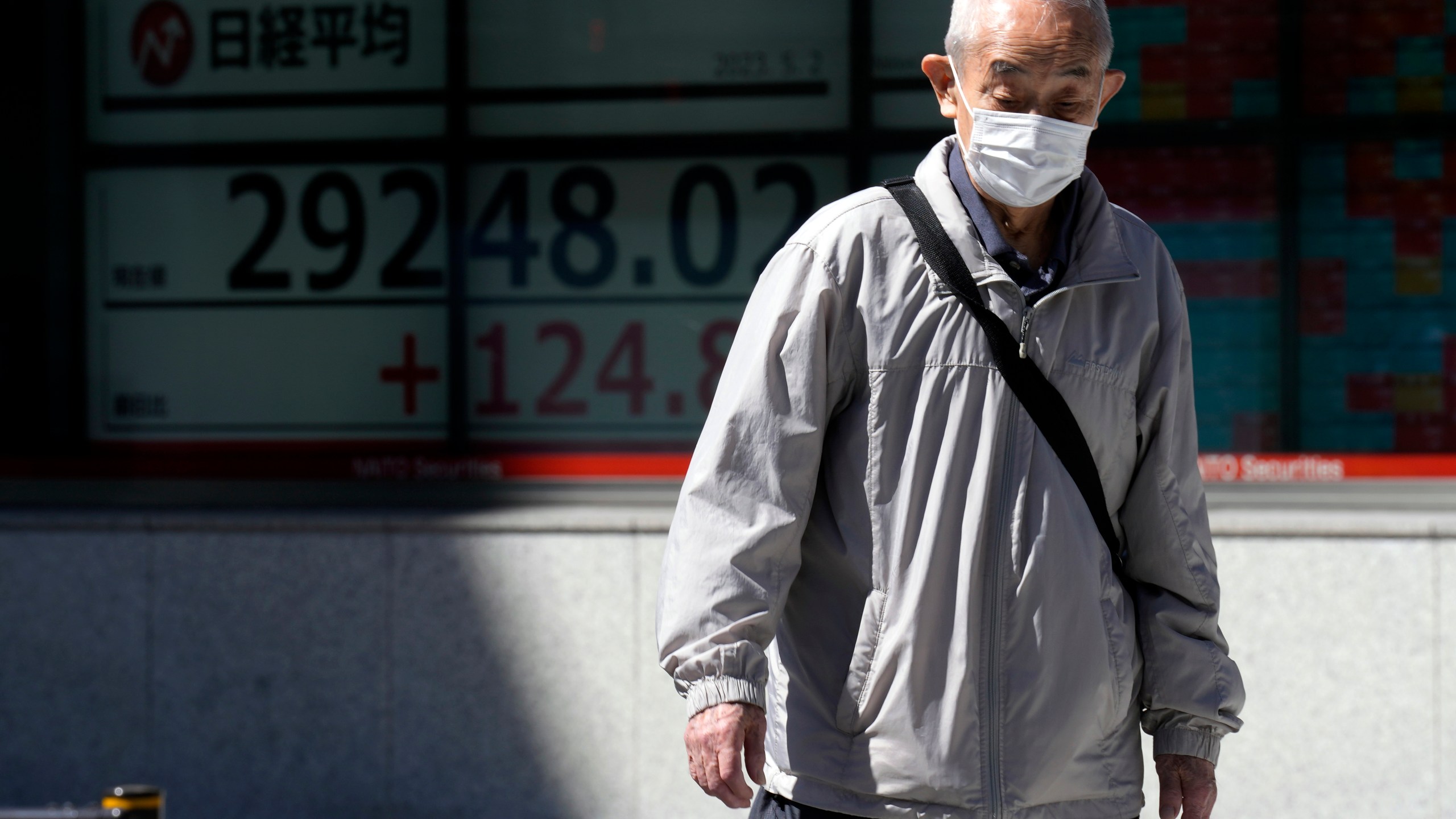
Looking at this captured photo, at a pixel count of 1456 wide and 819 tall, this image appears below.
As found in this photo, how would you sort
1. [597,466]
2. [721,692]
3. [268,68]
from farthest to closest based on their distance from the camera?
[268,68]
[597,466]
[721,692]

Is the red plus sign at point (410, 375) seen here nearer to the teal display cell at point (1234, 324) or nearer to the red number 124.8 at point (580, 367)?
the red number 124.8 at point (580, 367)

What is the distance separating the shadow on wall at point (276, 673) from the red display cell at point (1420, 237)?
3.10m

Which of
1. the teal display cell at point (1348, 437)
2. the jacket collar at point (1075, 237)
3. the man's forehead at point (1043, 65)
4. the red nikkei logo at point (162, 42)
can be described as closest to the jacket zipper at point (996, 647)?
the jacket collar at point (1075, 237)

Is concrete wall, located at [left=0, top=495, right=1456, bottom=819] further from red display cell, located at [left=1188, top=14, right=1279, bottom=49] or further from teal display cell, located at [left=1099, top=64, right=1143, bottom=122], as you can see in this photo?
red display cell, located at [left=1188, top=14, right=1279, bottom=49]

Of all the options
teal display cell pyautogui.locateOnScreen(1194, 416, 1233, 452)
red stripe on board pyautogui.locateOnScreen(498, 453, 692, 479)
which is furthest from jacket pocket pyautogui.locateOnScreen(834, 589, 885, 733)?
teal display cell pyautogui.locateOnScreen(1194, 416, 1233, 452)

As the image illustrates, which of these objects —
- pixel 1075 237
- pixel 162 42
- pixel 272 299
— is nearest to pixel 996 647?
pixel 1075 237

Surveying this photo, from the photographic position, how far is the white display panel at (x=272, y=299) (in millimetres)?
4914

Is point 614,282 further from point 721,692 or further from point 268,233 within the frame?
point 721,692

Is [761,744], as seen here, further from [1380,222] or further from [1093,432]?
[1380,222]

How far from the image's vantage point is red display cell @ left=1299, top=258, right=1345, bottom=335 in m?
4.54

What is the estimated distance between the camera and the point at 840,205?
1915 millimetres

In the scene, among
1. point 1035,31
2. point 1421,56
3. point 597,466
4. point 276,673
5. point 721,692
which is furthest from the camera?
point 597,466

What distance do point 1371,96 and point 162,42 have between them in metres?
4.30

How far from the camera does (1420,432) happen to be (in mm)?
4500
